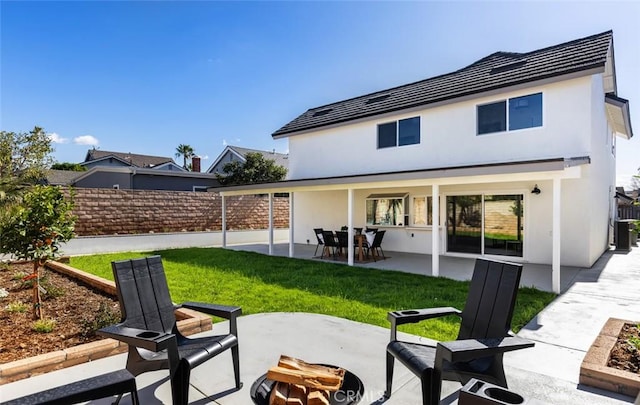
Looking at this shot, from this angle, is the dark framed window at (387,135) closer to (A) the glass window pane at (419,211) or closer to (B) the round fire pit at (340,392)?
(A) the glass window pane at (419,211)

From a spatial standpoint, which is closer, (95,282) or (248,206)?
Result: (95,282)

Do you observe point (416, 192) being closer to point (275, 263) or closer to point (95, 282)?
point (275, 263)

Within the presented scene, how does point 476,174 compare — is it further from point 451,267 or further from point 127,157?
point 127,157

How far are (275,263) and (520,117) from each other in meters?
8.81

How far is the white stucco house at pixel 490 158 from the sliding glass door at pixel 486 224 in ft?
0.11

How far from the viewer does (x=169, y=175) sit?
22.4 meters

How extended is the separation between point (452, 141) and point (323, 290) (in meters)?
7.53

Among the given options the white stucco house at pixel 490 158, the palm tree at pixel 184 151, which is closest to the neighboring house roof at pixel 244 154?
the white stucco house at pixel 490 158

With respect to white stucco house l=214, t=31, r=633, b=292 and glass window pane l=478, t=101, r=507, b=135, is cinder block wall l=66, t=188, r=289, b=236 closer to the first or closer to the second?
white stucco house l=214, t=31, r=633, b=292

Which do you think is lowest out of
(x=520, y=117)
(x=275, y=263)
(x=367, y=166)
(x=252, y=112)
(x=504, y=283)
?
(x=275, y=263)

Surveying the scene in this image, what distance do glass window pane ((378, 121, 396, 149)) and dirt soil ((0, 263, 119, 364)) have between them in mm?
10720

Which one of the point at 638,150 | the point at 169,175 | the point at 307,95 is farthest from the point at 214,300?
the point at 638,150

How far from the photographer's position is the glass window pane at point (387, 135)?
13.9 m

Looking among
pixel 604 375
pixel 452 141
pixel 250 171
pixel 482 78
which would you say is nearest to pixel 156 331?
pixel 604 375
